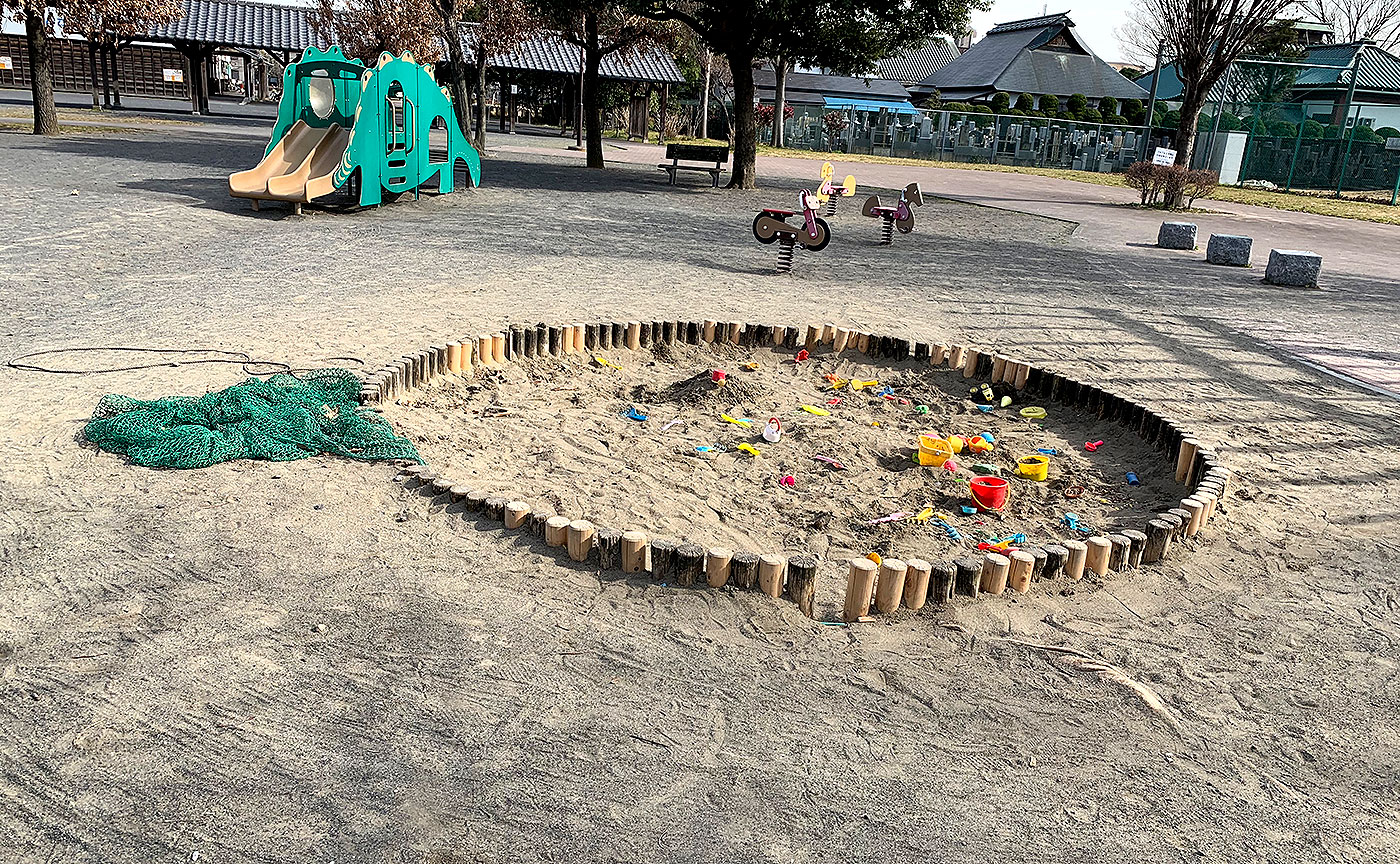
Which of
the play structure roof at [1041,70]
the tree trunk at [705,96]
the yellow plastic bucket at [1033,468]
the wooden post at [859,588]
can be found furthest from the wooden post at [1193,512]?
the play structure roof at [1041,70]

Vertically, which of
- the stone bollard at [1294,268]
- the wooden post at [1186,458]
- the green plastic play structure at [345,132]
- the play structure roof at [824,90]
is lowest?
the wooden post at [1186,458]

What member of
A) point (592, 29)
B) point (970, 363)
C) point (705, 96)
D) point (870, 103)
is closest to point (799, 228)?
point (970, 363)

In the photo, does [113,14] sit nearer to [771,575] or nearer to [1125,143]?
[771,575]

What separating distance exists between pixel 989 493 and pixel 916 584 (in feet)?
4.36

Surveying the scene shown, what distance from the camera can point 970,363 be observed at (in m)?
6.84

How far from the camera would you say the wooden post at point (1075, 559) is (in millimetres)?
3879

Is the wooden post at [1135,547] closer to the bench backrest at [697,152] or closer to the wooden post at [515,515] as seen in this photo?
the wooden post at [515,515]

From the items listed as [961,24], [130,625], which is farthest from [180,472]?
[961,24]

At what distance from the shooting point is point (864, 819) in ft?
8.36

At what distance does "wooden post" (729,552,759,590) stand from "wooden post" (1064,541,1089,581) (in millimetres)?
1264

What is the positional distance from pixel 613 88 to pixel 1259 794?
41483 millimetres

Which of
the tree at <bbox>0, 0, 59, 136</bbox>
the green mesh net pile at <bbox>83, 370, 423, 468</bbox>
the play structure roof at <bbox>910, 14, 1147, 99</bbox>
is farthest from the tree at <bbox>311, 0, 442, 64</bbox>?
the play structure roof at <bbox>910, 14, 1147, 99</bbox>

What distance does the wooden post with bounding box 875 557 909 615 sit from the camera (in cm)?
352

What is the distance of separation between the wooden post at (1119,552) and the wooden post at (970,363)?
2.91 metres
